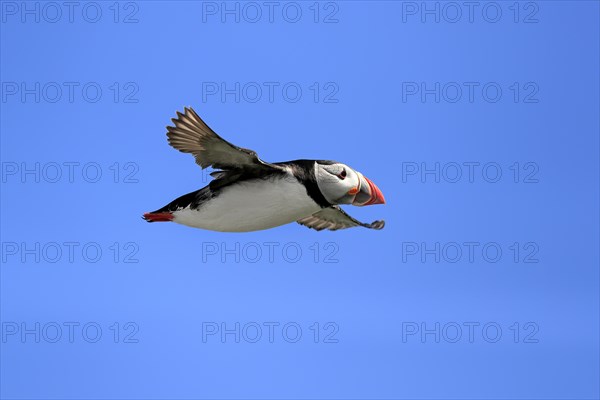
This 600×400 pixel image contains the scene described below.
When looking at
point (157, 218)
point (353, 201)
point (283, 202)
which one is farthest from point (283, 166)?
point (157, 218)

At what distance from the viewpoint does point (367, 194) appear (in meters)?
8.20

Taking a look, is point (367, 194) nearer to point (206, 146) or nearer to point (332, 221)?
point (332, 221)

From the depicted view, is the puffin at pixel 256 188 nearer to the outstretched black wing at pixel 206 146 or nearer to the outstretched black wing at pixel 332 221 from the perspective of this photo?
the outstretched black wing at pixel 206 146

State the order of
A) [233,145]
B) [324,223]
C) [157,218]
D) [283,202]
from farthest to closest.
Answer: [324,223]
[157,218]
[283,202]
[233,145]

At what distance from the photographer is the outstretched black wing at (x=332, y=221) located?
29.8 ft

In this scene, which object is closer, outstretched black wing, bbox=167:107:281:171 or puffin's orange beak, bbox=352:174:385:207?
outstretched black wing, bbox=167:107:281:171

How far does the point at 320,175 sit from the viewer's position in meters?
7.91

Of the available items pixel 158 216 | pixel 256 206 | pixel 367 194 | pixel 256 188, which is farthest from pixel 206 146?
pixel 367 194

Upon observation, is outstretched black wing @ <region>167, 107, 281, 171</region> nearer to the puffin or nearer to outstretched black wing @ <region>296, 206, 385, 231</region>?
the puffin

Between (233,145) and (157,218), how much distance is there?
1.67 metres

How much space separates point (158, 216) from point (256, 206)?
4.09 feet

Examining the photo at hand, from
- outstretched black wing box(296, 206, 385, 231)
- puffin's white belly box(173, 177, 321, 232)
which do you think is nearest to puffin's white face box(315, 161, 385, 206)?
puffin's white belly box(173, 177, 321, 232)

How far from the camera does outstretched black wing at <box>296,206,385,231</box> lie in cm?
908

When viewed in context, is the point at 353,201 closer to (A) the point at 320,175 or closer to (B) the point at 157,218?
(A) the point at 320,175
